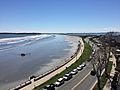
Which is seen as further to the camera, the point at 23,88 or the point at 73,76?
the point at 73,76

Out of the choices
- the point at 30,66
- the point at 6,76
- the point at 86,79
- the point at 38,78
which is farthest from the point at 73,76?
the point at 30,66

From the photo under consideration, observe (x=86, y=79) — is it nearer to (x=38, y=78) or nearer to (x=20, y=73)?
A: (x=38, y=78)

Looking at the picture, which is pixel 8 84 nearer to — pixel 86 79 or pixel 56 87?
pixel 56 87

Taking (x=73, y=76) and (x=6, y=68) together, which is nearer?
(x=73, y=76)

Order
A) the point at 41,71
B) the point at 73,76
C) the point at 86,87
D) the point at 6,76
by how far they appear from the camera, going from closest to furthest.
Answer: the point at 86,87 → the point at 73,76 → the point at 6,76 → the point at 41,71

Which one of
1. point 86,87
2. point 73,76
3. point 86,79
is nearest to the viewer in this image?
point 86,87

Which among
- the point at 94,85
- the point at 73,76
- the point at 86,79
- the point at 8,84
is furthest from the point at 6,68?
the point at 94,85

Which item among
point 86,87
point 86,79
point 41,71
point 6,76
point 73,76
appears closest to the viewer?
point 86,87

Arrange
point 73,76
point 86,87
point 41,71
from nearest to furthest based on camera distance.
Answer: point 86,87 < point 73,76 < point 41,71
